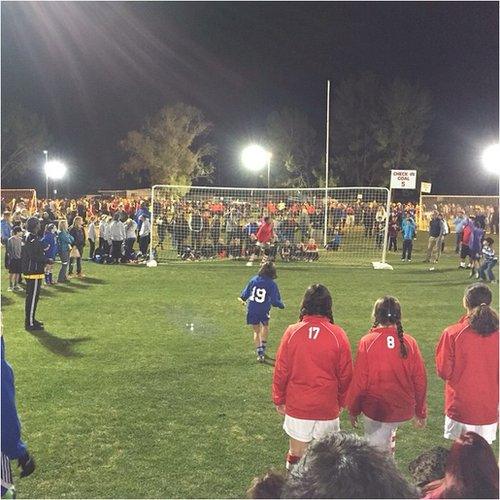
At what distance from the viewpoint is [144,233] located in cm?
2134

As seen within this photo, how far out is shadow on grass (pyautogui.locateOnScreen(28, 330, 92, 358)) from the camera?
9.07 m

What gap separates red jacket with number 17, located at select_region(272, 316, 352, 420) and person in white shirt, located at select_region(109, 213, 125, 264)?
15.6 metres

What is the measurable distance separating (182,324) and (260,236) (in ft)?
32.2

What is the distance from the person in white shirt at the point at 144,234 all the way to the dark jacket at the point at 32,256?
11.0 m

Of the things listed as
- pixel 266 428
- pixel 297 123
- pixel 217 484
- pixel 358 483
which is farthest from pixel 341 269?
pixel 297 123

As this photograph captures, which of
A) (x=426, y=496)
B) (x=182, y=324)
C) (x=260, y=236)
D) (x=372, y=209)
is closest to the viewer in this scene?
(x=426, y=496)

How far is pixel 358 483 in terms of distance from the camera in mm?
1578

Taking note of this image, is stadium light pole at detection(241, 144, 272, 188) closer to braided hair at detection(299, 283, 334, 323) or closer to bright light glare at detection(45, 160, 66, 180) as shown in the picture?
bright light glare at detection(45, 160, 66, 180)

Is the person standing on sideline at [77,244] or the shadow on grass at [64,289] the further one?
the person standing on sideline at [77,244]

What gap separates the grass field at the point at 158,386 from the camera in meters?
5.30

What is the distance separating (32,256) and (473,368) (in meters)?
8.10

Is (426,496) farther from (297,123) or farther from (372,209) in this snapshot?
(297,123)

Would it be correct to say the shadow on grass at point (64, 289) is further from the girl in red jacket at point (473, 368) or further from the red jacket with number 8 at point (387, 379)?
the girl in red jacket at point (473, 368)

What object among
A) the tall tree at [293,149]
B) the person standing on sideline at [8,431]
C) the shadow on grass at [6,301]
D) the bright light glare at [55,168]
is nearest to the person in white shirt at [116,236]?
the shadow on grass at [6,301]
